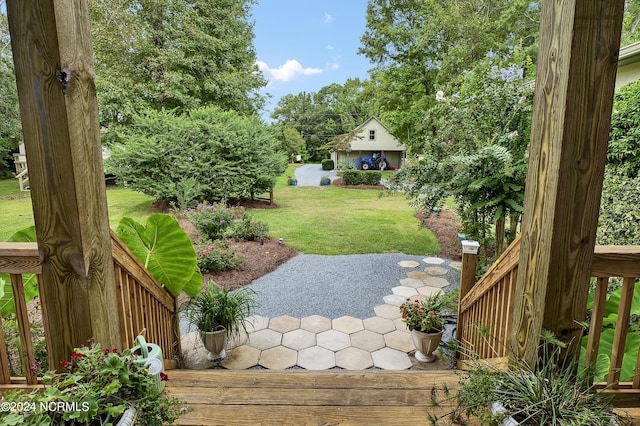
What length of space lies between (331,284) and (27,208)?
9.20 metres

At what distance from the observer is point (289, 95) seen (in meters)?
37.0

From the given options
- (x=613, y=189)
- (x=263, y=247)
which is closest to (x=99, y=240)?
(x=613, y=189)

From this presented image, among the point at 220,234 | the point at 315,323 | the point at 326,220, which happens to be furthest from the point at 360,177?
the point at 315,323

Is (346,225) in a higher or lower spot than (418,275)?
higher

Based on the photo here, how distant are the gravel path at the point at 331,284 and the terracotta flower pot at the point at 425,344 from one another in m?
0.84

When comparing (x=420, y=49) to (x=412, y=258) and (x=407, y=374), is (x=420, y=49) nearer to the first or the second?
(x=412, y=258)

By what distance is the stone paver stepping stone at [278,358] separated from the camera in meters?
2.76

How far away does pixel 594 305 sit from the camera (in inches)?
56.7

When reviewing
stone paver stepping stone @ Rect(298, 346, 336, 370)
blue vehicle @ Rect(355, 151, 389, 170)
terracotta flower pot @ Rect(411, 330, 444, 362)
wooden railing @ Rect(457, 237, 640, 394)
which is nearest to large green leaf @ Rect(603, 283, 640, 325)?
wooden railing @ Rect(457, 237, 640, 394)

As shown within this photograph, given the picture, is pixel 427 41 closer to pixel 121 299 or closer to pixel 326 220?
pixel 326 220

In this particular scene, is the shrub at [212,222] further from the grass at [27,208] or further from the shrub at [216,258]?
the grass at [27,208]

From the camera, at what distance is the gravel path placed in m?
3.82

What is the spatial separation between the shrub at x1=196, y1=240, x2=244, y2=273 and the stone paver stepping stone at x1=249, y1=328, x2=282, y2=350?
5.40 ft

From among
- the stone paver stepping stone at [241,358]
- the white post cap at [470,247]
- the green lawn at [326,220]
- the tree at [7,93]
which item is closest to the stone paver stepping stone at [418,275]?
the green lawn at [326,220]
